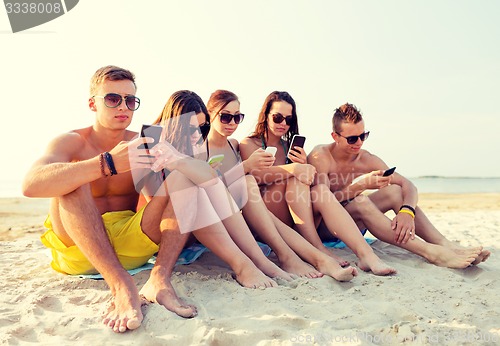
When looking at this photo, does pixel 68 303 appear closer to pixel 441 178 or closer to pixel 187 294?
pixel 187 294

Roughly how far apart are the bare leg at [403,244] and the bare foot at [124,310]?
7.23ft

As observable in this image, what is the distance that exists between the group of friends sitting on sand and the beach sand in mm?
123

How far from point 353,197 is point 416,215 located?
2.14ft

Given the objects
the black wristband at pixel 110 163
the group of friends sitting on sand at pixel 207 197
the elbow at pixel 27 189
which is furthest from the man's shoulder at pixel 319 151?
the elbow at pixel 27 189

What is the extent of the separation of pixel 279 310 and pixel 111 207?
5.19 feet

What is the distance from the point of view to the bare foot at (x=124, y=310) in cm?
245

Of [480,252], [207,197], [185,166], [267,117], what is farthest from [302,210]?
[480,252]

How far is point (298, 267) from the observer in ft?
11.4

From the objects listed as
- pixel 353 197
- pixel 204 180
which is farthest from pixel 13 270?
pixel 353 197

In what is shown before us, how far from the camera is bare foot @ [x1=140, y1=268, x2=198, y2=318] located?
8.71 feet

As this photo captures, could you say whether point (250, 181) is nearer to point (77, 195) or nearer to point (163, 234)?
point (163, 234)

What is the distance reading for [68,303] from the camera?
296 centimetres

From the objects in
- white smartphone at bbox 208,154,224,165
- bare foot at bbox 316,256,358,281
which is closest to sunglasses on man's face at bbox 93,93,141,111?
white smartphone at bbox 208,154,224,165

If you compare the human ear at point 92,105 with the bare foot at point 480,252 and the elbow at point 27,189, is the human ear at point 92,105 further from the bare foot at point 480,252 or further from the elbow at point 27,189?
the bare foot at point 480,252
